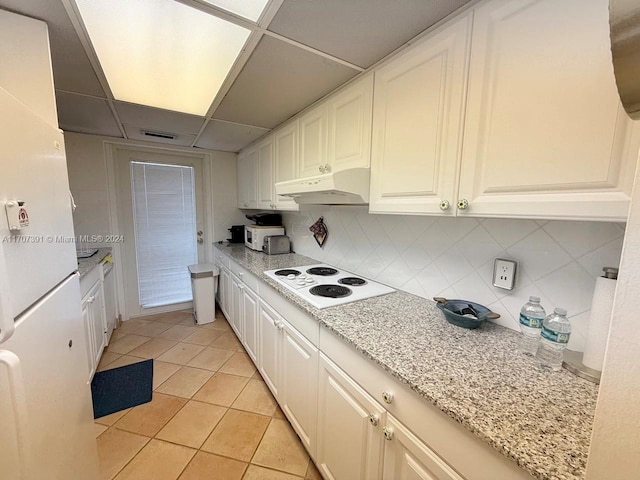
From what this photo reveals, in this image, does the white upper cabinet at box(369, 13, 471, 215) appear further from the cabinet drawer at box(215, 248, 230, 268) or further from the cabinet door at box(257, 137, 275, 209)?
the cabinet drawer at box(215, 248, 230, 268)

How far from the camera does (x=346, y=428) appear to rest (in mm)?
1059

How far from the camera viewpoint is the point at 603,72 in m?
0.66

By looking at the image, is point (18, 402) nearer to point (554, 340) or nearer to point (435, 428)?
point (435, 428)

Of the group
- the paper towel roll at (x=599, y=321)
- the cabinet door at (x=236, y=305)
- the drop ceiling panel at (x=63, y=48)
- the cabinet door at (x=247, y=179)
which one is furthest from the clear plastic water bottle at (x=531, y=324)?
the cabinet door at (x=247, y=179)

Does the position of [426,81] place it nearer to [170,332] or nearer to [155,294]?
[170,332]

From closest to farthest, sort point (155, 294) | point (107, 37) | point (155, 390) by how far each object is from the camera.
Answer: point (107, 37), point (155, 390), point (155, 294)

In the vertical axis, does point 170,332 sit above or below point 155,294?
below

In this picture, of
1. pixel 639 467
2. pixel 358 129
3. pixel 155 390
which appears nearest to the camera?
pixel 639 467

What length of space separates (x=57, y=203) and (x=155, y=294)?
2.80 m

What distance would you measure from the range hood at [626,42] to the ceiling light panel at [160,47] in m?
1.24

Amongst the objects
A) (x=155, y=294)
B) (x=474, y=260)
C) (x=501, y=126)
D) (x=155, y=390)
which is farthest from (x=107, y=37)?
(x=155, y=294)

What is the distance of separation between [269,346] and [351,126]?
59.6 inches

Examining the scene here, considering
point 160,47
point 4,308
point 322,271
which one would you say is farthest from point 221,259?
point 4,308

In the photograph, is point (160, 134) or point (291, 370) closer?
point (291, 370)
